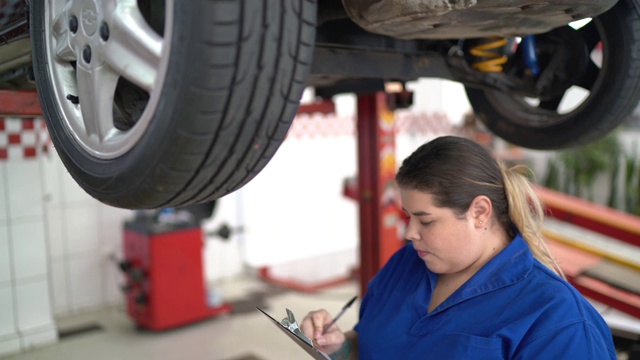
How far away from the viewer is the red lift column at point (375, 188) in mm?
2846

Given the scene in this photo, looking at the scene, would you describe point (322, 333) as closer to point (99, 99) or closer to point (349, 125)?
point (99, 99)

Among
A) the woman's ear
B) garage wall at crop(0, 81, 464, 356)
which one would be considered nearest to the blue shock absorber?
the woman's ear

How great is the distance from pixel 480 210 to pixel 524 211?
115mm

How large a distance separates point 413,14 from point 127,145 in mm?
554

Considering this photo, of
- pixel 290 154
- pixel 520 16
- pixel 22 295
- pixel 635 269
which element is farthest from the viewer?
pixel 290 154

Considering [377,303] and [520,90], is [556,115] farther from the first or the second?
[377,303]

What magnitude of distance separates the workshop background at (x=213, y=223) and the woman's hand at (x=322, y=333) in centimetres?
147

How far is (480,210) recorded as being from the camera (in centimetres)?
114

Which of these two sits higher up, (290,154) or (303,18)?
(303,18)

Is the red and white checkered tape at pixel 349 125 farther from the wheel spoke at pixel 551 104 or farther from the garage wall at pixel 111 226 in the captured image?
the wheel spoke at pixel 551 104

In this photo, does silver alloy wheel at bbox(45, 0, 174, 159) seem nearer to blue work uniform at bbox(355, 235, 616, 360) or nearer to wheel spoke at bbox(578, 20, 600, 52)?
blue work uniform at bbox(355, 235, 616, 360)

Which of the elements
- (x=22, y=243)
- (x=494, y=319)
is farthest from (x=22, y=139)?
(x=494, y=319)

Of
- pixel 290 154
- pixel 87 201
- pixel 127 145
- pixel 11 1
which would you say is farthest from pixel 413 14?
pixel 290 154

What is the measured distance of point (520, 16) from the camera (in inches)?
46.1
